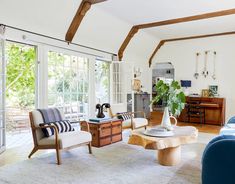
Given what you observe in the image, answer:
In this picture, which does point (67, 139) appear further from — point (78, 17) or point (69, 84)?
point (78, 17)

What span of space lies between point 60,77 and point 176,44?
4882 millimetres

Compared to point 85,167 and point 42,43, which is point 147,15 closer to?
point 42,43

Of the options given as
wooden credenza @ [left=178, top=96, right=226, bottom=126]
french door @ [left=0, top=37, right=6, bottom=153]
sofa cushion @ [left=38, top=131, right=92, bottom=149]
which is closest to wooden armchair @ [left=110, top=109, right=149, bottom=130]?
sofa cushion @ [left=38, top=131, right=92, bottom=149]

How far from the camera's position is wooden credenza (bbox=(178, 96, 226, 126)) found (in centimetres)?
712

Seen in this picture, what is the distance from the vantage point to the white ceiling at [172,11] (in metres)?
4.87

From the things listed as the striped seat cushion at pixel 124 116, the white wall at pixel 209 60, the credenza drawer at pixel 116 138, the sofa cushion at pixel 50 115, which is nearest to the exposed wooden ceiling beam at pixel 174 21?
the white wall at pixel 209 60

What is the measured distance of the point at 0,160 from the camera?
11.6 ft

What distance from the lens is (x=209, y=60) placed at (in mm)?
7641

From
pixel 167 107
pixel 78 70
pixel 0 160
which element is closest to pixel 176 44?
pixel 78 70

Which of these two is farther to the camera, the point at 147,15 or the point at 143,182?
the point at 147,15

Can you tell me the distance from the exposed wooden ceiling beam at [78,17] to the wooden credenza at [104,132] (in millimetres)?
2230

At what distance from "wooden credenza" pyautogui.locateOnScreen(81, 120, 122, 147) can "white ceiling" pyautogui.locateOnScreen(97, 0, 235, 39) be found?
2.69 meters

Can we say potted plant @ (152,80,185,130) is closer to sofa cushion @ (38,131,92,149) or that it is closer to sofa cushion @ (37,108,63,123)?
sofa cushion @ (38,131,92,149)

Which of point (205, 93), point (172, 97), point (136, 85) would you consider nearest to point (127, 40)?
point (136, 85)
